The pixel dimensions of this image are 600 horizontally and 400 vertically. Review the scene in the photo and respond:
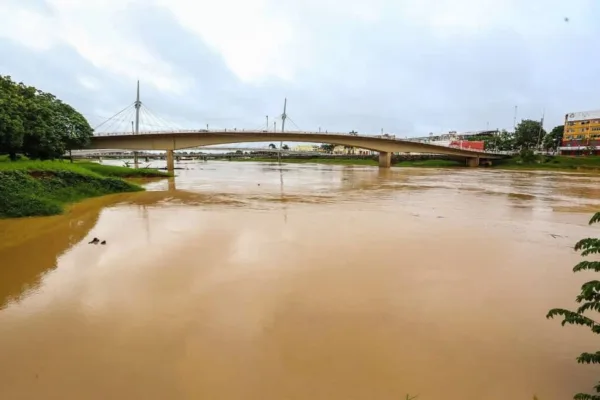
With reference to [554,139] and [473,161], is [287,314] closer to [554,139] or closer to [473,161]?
[473,161]

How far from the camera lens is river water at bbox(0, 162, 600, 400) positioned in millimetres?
4402

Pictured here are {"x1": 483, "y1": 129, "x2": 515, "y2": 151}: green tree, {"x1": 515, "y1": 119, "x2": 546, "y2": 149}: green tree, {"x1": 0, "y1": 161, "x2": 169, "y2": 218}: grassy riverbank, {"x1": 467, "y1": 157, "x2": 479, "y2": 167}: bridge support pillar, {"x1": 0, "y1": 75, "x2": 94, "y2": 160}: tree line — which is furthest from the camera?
{"x1": 483, "y1": 129, "x2": 515, "y2": 151}: green tree

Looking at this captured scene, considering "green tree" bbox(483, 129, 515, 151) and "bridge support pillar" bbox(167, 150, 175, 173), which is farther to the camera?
"green tree" bbox(483, 129, 515, 151)

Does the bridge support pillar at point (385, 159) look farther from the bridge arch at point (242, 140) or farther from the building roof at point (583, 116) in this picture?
the building roof at point (583, 116)

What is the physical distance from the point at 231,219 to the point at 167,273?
6879mm

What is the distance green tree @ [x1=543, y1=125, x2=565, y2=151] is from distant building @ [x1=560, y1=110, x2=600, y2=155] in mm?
1200

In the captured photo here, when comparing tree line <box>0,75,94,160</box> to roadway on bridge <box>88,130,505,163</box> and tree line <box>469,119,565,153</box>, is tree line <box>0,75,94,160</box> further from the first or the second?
tree line <box>469,119,565,153</box>

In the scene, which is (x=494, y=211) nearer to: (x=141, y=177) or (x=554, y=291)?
(x=554, y=291)

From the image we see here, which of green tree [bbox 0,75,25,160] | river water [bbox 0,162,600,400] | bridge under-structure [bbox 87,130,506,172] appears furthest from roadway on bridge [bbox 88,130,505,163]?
river water [bbox 0,162,600,400]

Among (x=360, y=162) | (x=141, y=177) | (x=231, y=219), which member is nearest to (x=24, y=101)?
(x=141, y=177)

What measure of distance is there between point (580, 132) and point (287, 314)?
111 meters

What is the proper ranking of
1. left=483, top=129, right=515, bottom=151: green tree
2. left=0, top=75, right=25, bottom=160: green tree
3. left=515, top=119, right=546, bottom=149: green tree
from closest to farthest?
left=0, top=75, right=25, bottom=160: green tree → left=515, top=119, right=546, bottom=149: green tree → left=483, top=129, right=515, bottom=151: green tree

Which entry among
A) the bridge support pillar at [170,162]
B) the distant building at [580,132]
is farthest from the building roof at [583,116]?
the bridge support pillar at [170,162]

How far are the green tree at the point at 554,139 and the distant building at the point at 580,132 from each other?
3.94 ft
